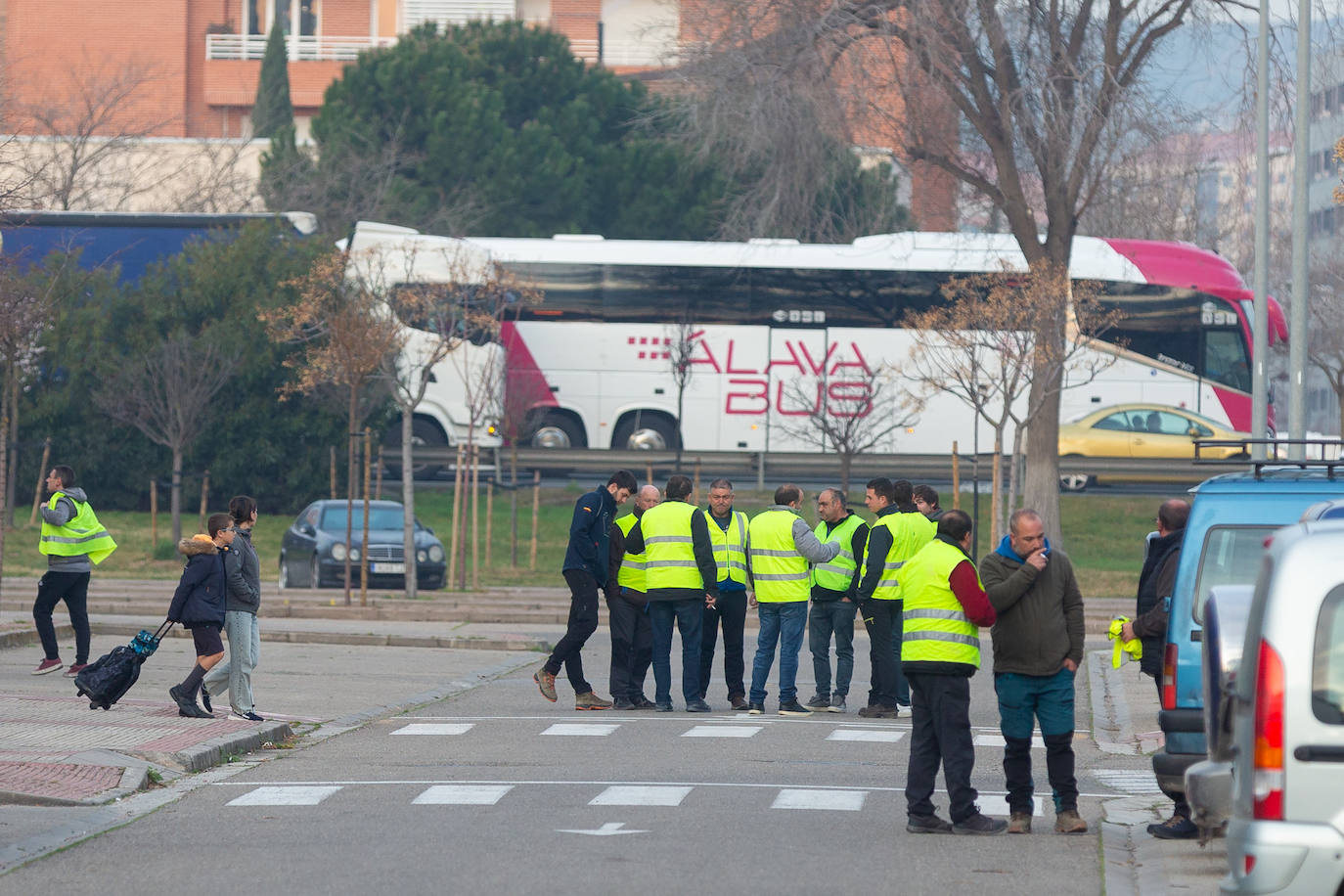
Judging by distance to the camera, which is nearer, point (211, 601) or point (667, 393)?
point (211, 601)

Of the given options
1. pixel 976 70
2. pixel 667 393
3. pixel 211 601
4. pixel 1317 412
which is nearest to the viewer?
pixel 211 601

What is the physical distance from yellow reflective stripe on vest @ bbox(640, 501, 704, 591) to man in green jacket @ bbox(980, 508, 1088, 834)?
5710 mm

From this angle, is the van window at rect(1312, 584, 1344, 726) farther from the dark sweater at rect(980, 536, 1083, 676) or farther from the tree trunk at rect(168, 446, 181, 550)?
the tree trunk at rect(168, 446, 181, 550)

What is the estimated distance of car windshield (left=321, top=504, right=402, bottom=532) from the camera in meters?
27.7

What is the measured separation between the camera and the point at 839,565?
1545cm

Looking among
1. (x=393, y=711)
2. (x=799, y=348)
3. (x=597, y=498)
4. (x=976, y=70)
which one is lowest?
(x=393, y=711)

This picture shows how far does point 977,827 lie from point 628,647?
6185mm

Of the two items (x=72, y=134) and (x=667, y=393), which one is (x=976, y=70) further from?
(x=72, y=134)

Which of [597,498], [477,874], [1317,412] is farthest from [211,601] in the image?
[1317,412]

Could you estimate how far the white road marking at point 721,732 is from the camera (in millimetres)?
13828

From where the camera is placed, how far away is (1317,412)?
113625 mm

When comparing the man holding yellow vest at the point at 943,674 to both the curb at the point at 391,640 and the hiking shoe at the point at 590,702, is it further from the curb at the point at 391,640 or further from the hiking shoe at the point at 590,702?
the curb at the point at 391,640

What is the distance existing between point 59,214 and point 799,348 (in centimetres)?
1410

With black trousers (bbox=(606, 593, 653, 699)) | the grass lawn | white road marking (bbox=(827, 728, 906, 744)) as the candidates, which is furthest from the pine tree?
white road marking (bbox=(827, 728, 906, 744))
